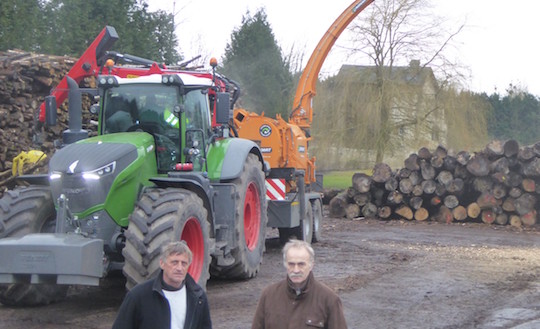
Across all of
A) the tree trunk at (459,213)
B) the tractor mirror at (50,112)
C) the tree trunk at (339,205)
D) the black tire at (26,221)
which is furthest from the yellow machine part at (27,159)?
the tree trunk at (459,213)

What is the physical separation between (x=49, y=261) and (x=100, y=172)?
4.53ft

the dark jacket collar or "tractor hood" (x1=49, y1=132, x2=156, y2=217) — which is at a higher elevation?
"tractor hood" (x1=49, y1=132, x2=156, y2=217)

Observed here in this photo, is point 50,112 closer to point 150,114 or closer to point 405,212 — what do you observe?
point 150,114

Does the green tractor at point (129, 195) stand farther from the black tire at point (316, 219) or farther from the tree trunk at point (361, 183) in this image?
the tree trunk at point (361, 183)

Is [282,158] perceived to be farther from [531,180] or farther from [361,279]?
[531,180]

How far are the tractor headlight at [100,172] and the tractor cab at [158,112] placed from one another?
1.15 metres

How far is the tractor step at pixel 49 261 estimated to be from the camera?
7.18 meters

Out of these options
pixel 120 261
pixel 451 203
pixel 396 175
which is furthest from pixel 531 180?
pixel 120 261

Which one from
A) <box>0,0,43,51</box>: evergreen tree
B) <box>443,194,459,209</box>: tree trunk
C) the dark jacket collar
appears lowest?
<box>443,194,459,209</box>: tree trunk

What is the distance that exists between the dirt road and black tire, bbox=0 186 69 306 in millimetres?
133

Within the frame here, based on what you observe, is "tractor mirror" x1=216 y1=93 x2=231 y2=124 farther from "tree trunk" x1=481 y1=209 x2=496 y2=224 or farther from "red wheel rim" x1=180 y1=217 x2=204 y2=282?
"tree trunk" x1=481 y1=209 x2=496 y2=224

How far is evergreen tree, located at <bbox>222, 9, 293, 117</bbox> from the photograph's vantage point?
43.2 m

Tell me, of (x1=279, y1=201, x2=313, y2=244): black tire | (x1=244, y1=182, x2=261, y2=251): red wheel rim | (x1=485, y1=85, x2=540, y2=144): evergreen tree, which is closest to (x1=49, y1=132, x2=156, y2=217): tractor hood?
(x1=244, y1=182, x2=261, y2=251): red wheel rim

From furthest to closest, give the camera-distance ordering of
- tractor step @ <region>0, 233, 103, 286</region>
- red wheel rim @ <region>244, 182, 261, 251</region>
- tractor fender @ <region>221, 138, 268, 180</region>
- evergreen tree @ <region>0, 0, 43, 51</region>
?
evergreen tree @ <region>0, 0, 43, 51</region> < red wheel rim @ <region>244, 182, 261, 251</region> < tractor fender @ <region>221, 138, 268, 180</region> < tractor step @ <region>0, 233, 103, 286</region>
